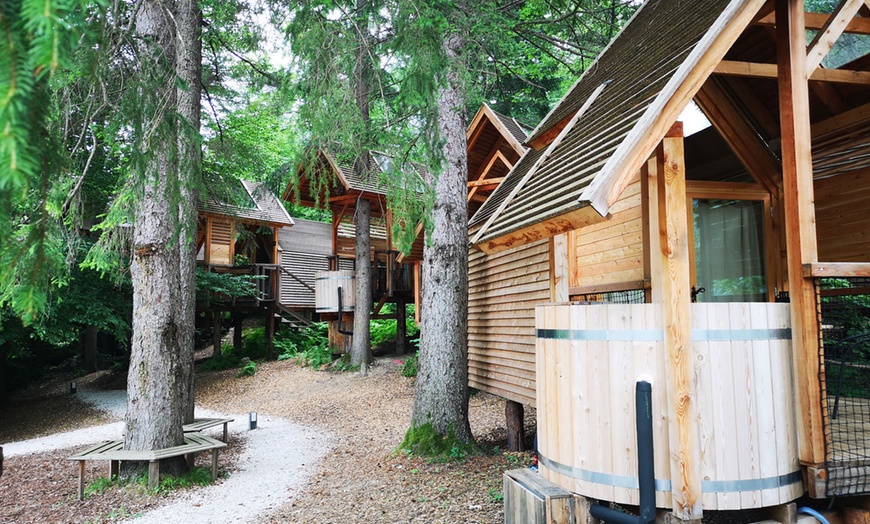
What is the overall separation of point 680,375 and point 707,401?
9.9 inches

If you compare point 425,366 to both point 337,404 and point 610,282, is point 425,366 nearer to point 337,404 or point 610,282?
point 610,282

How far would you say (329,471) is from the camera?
7641mm

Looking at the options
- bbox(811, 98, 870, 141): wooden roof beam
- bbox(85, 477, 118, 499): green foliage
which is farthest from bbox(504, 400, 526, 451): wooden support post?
bbox(85, 477, 118, 499): green foliage

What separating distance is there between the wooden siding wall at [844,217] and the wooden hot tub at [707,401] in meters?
3.29

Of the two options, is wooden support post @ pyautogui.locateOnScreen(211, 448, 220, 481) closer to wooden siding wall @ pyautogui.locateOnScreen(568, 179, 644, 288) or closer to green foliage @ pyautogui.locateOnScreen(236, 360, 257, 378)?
wooden siding wall @ pyautogui.locateOnScreen(568, 179, 644, 288)

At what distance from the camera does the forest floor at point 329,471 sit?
5883 mm

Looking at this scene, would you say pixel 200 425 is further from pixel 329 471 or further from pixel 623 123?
pixel 623 123

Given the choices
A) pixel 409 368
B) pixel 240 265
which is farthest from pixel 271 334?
pixel 409 368

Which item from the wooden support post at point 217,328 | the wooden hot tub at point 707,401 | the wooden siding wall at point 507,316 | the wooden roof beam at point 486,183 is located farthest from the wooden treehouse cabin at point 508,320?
the wooden support post at point 217,328

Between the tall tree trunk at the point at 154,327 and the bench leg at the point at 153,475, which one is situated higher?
the tall tree trunk at the point at 154,327

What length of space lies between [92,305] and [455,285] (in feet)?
32.9

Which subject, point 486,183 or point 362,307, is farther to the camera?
point 362,307

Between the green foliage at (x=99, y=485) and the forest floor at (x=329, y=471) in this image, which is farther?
the green foliage at (x=99, y=485)

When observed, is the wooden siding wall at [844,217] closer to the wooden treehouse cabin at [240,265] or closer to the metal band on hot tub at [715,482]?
the metal band on hot tub at [715,482]
